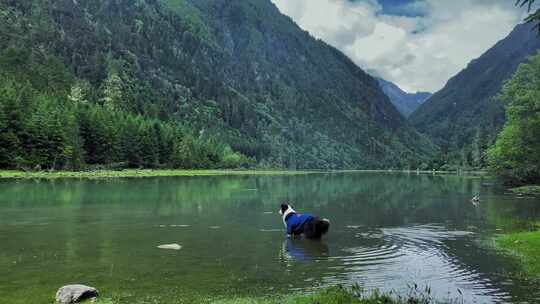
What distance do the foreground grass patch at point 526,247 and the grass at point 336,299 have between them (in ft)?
24.6

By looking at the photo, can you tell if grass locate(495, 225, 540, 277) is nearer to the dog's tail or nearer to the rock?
the dog's tail

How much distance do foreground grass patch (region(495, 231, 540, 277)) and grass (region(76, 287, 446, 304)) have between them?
7.48m

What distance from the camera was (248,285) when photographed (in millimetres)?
19312

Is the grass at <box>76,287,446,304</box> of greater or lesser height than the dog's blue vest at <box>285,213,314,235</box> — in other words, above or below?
below

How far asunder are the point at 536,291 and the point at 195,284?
13.0 metres

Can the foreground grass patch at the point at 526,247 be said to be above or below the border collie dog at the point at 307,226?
below

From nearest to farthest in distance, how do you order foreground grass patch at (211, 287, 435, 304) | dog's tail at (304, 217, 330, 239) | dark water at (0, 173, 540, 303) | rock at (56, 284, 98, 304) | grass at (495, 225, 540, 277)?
foreground grass patch at (211, 287, 435, 304), rock at (56, 284, 98, 304), dark water at (0, 173, 540, 303), grass at (495, 225, 540, 277), dog's tail at (304, 217, 330, 239)

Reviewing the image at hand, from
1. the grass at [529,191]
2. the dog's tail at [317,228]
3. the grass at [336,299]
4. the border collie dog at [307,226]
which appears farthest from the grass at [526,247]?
the grass at [529,191]

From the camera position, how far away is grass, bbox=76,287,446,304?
53.0 ft

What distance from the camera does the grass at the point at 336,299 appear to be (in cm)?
1616

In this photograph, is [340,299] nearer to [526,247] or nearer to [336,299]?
[336,299]

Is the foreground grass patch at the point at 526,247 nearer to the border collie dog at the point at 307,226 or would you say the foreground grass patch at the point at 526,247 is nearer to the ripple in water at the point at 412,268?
the ripple in water at the point at 412,268

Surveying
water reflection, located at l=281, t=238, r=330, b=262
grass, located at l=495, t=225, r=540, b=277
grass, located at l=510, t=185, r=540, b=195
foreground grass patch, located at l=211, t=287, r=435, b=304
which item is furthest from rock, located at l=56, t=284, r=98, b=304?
grass, located at l=510, t=185, r=540, b=195

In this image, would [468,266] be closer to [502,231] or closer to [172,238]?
[502,231]
